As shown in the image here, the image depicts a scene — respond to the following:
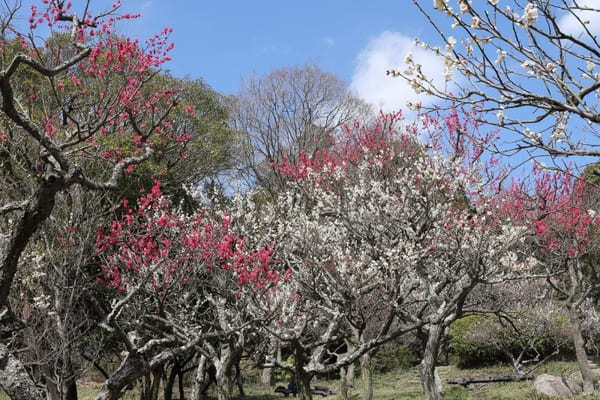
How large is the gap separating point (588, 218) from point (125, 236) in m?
13.0

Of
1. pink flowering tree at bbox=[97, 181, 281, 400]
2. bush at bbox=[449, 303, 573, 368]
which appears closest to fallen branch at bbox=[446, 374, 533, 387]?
bush at bbox=[449, 303, 573, 368]

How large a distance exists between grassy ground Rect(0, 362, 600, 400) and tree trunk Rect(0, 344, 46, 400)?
1065 centimetres

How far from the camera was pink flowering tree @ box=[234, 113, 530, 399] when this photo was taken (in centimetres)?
934

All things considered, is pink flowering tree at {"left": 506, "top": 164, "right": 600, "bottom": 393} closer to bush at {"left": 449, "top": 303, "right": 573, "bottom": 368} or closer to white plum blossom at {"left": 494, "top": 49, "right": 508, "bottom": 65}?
bush at {"left": 449, "top": 303, "right": 573, "bottom": 368}

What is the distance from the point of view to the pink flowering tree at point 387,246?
9.34 metres

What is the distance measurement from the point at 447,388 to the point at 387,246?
7.74m

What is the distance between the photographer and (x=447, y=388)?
54.3 feet

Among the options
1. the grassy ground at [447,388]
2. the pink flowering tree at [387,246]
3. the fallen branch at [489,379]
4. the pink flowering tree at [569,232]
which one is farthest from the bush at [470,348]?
the pink flowering tree at [387,246]

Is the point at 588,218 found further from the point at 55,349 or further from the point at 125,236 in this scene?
the point at 55,349

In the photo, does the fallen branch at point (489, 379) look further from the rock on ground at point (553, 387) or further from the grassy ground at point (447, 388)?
the rock on ground at point (553, 387)

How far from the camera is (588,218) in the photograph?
48.6ft

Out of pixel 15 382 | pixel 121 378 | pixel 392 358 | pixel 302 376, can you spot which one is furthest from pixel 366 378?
pixel 392 358

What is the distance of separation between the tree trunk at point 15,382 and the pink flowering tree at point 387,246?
3.99m

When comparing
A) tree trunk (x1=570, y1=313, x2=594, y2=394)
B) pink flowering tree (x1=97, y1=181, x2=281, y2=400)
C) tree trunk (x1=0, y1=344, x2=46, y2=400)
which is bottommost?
tree trunk (x1=570, y1=313, x2=594, y2=394)
